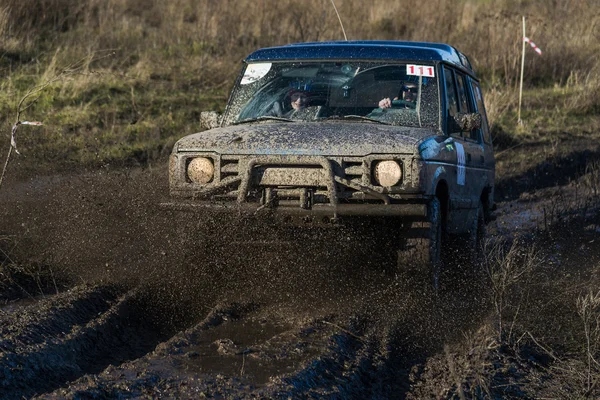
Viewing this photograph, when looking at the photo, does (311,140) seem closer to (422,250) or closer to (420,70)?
(422,250)

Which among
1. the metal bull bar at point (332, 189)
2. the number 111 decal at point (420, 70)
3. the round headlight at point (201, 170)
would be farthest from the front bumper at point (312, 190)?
the number 111 decal at point (420, 70)

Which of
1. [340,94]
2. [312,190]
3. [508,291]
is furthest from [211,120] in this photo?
[508,291]

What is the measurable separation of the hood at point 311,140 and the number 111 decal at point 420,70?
0.73 metres

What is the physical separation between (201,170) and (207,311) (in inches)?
34.9

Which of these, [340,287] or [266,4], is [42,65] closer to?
[266,4]

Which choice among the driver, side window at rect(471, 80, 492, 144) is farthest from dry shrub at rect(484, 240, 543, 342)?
the driver

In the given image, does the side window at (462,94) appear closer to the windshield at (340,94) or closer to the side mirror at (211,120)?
the windshield at (340,94)

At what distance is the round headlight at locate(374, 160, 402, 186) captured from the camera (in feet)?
19.9

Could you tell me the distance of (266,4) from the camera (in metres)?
20.2

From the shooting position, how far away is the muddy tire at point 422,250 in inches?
246

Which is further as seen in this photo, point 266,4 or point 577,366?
point 266,4

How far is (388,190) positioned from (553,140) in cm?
995

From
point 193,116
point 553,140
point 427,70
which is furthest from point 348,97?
point 553,140

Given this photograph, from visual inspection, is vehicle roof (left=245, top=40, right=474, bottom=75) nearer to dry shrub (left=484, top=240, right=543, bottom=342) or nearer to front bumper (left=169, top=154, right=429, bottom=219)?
front bumper (left=169, top=154, right=429, bottom=219)
